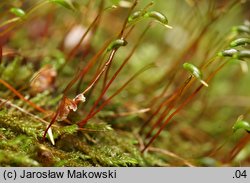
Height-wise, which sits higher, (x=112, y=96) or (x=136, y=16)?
(x=136, y=16)

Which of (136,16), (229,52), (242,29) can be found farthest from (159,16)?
(242,29)

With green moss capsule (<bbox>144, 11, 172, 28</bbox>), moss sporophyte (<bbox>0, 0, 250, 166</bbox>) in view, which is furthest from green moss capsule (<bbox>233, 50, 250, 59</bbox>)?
green moss capsule (<bbox>144, 11, 172, 28</bbox>)

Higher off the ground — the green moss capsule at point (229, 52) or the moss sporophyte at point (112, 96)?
the green moss capsule at point (229, 52)

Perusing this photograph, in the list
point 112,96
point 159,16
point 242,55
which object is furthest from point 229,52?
point 112,96

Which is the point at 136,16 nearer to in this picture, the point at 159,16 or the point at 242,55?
the point at 159,16

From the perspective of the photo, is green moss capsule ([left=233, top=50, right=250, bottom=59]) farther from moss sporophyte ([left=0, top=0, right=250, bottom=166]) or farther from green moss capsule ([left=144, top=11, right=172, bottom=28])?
green moss capsule ([left=144, top=11, right=172, bottom=28])

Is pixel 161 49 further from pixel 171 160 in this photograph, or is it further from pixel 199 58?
pixel 171 160

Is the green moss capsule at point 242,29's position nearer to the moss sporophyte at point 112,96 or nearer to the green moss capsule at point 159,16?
the moss sporophyte at point 112,96

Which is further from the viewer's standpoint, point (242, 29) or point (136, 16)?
point (242, 29)

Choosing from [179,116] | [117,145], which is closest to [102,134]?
[117,145]

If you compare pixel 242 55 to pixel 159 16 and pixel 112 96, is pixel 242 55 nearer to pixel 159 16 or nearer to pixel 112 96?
pixel 159 16

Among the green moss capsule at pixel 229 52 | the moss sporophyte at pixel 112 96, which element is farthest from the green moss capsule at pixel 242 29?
the green moss capsule at pixel 229 52
